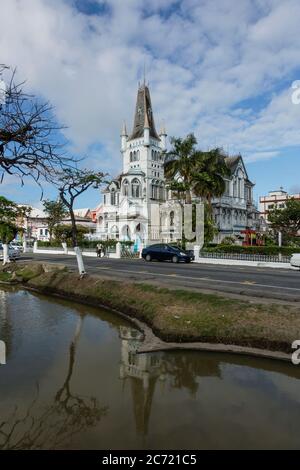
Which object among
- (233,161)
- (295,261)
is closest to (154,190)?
(233,161)

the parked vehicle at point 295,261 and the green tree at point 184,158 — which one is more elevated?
the green tree at point 184,158

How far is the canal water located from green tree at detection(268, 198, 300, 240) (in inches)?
1852

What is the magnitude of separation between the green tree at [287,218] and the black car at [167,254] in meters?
27.3

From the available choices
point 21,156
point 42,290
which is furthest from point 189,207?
point 21,156

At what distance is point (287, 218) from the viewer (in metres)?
52.8

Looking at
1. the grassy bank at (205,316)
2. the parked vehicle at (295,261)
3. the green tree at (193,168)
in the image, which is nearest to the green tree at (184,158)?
the green tree at (193,168)

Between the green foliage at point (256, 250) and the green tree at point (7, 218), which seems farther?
the green tree at point (7, 218)

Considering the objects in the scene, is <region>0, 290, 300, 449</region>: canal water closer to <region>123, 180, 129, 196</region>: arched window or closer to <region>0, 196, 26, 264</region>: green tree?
<region>0, 196, 26, 264</region>: green tree

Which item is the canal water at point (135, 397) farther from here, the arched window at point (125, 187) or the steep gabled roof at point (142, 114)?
the steep gabled roof at point (142, 114)

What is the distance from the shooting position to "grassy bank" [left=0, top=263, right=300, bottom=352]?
891cm

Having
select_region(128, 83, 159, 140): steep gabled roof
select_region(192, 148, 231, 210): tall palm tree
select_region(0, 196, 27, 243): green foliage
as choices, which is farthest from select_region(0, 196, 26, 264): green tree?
select_region(128, 83, 159, 140): steep gabled roof

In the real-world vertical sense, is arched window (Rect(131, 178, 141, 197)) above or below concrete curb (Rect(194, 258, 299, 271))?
above

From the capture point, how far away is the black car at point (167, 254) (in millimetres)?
29273

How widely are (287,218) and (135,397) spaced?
5098 cm
